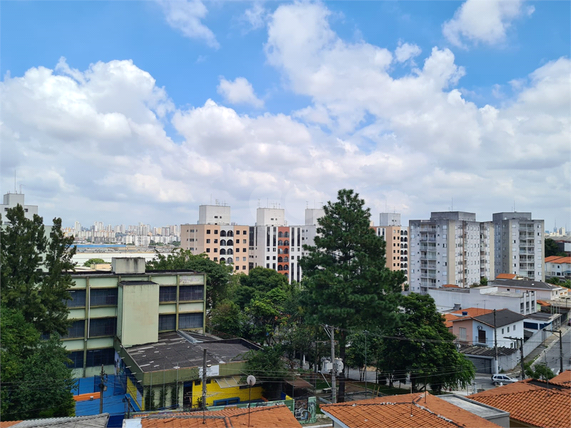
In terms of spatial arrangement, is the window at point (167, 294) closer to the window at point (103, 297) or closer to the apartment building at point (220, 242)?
the window at point (103, 297)

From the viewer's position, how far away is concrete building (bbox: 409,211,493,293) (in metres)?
71.7

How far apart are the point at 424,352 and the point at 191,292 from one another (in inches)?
746

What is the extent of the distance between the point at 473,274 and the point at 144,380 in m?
66.2

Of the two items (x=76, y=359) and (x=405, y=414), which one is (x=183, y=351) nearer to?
(x=76, y=359)

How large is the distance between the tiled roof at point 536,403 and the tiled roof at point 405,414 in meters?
2.42

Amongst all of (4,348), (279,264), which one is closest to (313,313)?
(4,348)

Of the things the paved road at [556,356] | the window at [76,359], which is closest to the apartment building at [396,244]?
the paved road at [556,356]

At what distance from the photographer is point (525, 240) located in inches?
3297

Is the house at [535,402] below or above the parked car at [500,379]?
above

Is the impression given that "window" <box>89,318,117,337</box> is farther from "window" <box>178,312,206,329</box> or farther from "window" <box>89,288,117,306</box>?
"window" <box>178,312,206,329</box>

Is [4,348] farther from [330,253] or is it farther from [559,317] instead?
[559,317]

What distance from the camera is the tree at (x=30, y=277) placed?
23016 mm

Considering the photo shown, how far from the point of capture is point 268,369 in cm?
2531

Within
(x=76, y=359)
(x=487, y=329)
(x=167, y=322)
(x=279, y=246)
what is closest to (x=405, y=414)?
(x=167, y=322)
